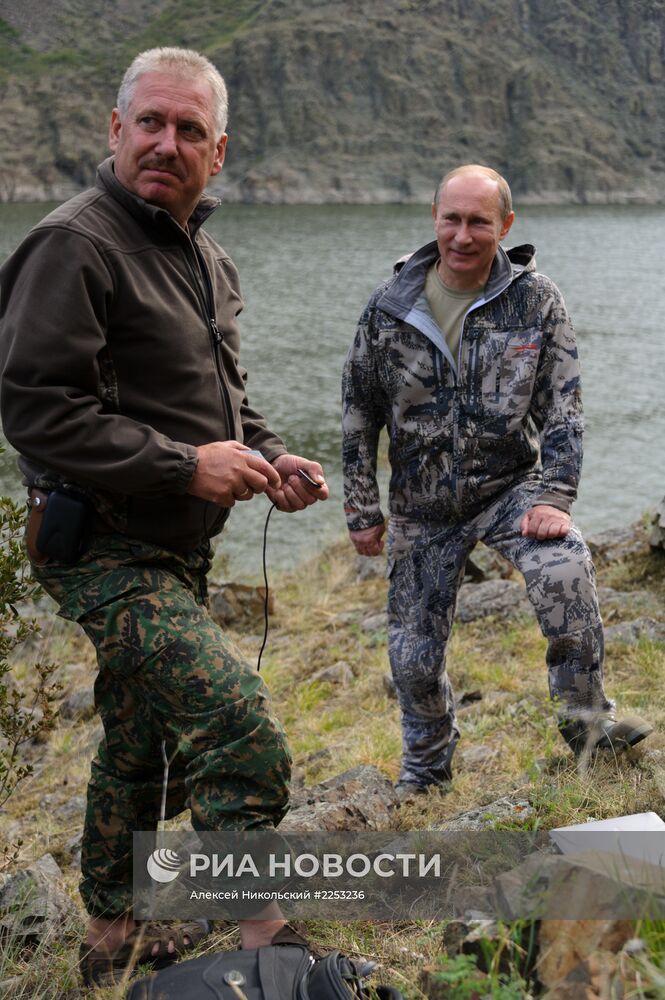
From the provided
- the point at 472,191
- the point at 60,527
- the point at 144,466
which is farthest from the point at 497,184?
the point at 60,527

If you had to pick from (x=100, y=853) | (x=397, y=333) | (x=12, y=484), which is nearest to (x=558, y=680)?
(x=397, y=333)

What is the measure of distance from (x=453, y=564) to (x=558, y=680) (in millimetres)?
584

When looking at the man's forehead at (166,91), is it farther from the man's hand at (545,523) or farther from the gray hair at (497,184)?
the man's hand at (545,523)

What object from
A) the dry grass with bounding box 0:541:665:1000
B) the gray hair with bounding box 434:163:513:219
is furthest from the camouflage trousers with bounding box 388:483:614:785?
the gray hair with bounding box 434:163:513:219

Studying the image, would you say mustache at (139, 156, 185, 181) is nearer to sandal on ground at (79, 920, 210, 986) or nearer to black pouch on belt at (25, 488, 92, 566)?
black pouch on belt at (25, 488, 92, 566)

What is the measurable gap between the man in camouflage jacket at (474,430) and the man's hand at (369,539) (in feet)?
0.31

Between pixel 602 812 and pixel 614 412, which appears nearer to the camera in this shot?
pixel 602 812

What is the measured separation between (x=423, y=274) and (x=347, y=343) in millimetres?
17565

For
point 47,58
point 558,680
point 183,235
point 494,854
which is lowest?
point 494,854

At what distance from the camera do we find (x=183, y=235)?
289 centimetres

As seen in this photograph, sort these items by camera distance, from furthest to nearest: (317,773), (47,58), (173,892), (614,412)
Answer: (47,58), (614,412), (317,773), (173,892)

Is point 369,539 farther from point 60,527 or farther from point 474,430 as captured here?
point 60,527

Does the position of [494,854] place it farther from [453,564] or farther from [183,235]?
[183,235]

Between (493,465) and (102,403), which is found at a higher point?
(102,403)
